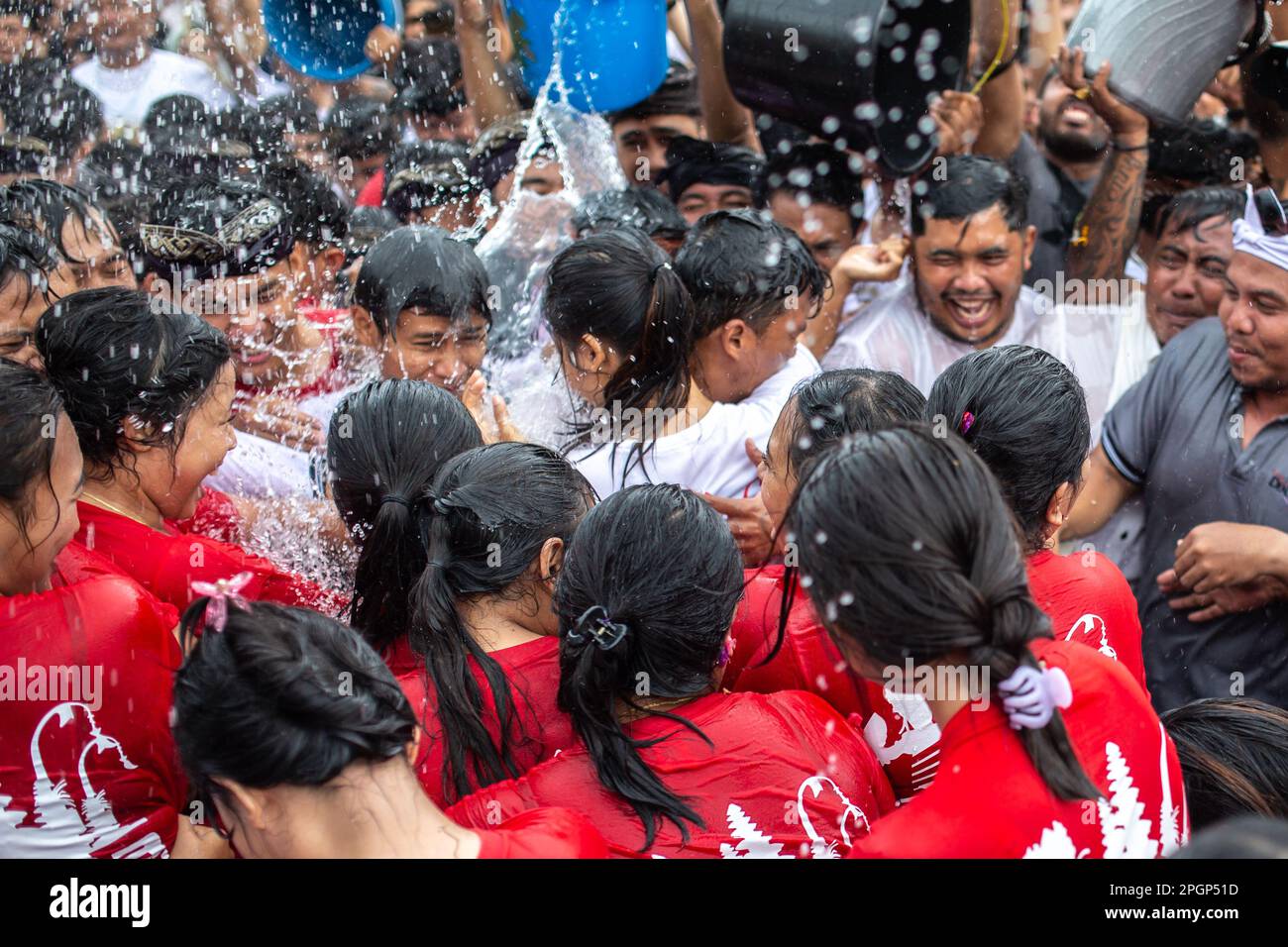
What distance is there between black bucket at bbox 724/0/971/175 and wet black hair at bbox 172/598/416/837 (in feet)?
8.70

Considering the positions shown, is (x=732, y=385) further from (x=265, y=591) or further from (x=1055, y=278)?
(x=1055, y=278)

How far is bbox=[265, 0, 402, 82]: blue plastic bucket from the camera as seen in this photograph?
14.7 ft

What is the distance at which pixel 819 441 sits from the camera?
87.0 inches

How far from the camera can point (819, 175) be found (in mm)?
4230

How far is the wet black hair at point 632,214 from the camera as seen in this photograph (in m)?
3.94

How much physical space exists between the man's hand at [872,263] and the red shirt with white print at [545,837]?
2655 mm

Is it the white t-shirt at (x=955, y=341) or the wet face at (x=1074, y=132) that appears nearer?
the white t-shirt at (x=955, y=341)

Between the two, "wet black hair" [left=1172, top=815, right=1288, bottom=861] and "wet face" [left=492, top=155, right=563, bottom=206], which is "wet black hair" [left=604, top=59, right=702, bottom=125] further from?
"wet black hair" [left=1172, top=815, right=1288, bottom=861]

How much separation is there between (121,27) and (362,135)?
167 centimetres

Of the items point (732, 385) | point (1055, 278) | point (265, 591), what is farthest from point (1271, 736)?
point (1055, 278)

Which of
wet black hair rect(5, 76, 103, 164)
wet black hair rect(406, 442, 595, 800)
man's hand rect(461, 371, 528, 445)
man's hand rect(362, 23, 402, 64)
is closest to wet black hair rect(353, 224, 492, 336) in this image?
man's hand rect(461, 371, 528, 445)

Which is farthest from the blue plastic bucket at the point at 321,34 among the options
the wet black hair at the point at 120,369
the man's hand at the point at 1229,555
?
the man's hand at the point at 1229,555

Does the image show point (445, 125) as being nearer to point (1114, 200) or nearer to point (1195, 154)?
point (1114, 200)

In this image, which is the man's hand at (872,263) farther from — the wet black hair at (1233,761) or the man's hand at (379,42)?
the wet black hair at (1233,761)
